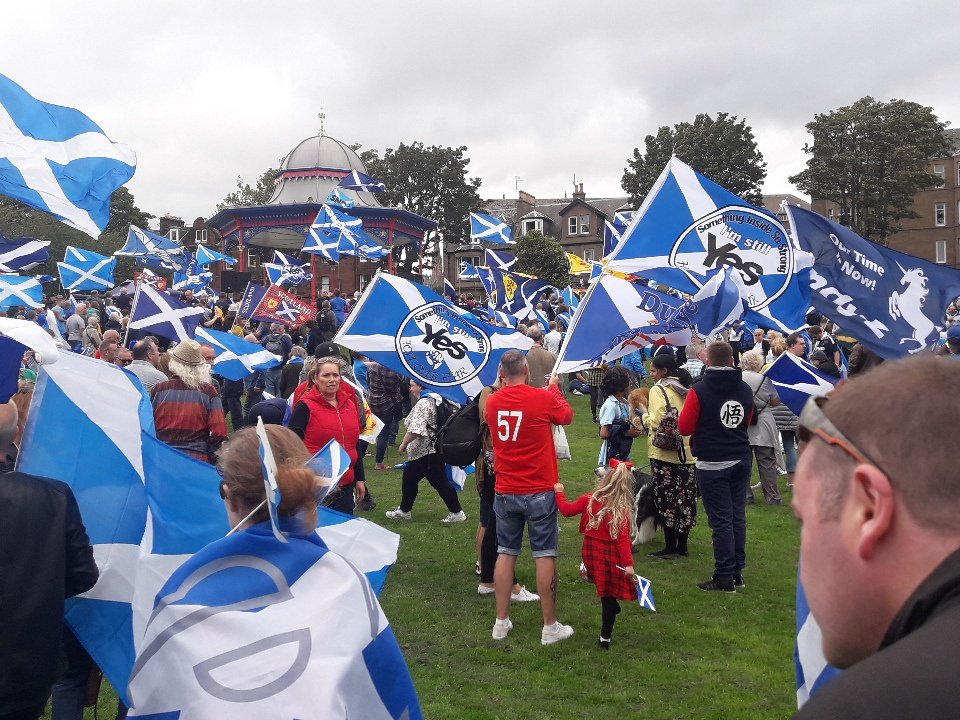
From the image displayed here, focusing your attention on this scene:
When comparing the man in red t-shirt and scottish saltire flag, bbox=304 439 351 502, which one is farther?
the man in red t-shirt

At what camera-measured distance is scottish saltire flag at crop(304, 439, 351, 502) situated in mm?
2979

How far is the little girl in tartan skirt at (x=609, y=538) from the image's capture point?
6.04 meters

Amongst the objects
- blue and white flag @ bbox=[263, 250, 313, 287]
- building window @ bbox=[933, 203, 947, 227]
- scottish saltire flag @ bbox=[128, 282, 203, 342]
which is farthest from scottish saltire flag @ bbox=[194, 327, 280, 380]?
building window @ bbox=[933, 203, 947, 227]

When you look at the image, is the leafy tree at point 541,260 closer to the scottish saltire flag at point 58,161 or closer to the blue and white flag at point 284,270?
the blue and white flag at point 284,270

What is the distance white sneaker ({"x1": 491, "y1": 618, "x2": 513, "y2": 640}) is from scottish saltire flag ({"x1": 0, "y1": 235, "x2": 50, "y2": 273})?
11.2 m

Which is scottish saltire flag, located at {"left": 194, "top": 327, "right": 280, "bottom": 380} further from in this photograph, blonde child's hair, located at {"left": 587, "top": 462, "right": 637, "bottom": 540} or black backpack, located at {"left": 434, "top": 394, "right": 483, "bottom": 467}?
blonde child's hair, located at {"left": 587, "top": 462, "right": 637, "bottom": 540}

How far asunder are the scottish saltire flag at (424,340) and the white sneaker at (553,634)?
7.32ft

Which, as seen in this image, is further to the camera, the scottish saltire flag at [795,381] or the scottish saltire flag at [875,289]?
the scottish saltire flag at [795,381]

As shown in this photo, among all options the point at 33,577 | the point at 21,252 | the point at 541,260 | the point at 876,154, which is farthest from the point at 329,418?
the point at 541,260

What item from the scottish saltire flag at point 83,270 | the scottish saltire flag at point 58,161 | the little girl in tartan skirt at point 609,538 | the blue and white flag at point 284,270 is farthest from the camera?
the blue and white flag at point 284,270

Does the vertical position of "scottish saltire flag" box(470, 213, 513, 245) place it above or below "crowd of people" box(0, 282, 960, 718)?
above

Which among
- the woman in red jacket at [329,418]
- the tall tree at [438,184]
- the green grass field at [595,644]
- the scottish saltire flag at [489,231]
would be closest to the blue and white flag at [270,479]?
the green grass field at [595,644]

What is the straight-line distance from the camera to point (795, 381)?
6.60m

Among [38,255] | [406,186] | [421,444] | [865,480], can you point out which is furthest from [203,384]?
[406,186]
